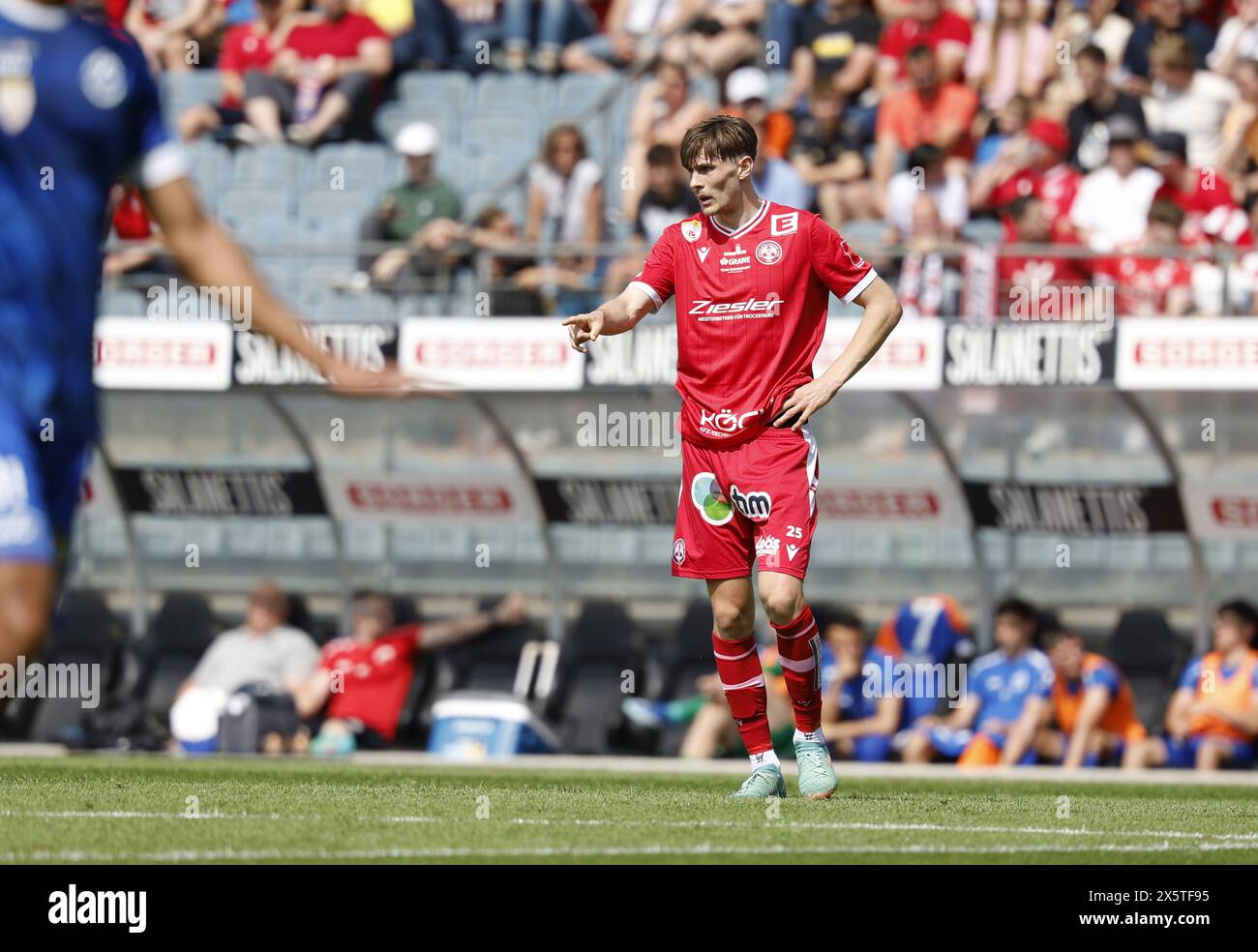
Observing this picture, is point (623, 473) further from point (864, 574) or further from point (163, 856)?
point (163, 856)

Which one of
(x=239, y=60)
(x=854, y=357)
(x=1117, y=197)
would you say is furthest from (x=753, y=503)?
(x=239, y=60)

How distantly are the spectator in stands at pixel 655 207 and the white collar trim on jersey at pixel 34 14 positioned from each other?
1042 cm

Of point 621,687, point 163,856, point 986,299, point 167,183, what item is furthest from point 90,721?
point 167,183

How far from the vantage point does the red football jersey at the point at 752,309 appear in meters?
8.05

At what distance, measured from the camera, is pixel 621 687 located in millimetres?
→ 15781

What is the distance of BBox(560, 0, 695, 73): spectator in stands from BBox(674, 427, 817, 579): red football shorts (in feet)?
36.1

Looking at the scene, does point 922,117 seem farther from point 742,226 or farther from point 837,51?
point 742,226

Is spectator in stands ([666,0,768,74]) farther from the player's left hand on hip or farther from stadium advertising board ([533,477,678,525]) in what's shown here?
the player's left hand on hip

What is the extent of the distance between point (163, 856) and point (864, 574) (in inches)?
432

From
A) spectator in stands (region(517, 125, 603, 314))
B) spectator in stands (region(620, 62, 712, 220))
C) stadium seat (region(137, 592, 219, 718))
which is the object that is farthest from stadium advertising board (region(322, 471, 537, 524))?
spectator in stands (region(620, 62, 712, 220))

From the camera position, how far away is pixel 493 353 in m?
14.9

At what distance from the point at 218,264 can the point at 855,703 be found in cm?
1068

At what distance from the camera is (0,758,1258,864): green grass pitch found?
19.1 feet

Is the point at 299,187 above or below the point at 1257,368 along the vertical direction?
above
